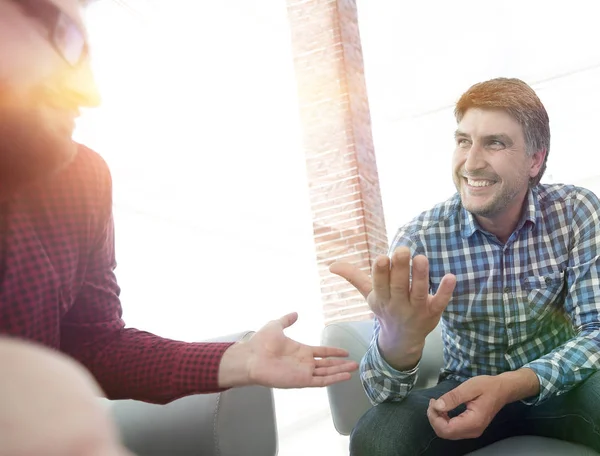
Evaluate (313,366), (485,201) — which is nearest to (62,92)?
(313,366)

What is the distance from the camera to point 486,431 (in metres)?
1.45

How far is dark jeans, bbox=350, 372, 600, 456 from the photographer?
133 cm

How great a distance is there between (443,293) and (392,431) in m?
0.40

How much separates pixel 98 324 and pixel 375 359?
0.63m

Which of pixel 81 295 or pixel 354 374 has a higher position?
pixel 81 295

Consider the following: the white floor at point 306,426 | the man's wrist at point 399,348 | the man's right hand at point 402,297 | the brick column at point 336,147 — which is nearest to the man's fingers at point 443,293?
the man's right hand at point 402,297

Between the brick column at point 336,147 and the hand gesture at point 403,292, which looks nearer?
the hand gesture at point 403,292

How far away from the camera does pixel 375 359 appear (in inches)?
54.7

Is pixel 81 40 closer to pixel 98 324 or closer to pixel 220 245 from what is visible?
pixel 98 324

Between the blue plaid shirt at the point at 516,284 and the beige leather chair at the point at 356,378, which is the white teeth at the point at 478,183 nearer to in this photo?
the blue plaid shirt at the point at 516,284

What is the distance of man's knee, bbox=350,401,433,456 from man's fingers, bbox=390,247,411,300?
37 centimetres

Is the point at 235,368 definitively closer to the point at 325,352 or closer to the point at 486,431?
the point at 325,352

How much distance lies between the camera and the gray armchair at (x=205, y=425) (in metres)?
1.20

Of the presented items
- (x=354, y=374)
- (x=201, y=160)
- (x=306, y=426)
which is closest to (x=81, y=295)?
(x=354, y=374)
